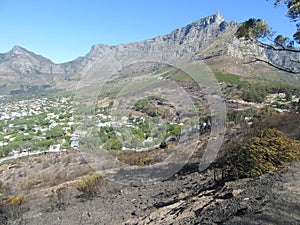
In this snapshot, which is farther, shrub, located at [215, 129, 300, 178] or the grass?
the grass

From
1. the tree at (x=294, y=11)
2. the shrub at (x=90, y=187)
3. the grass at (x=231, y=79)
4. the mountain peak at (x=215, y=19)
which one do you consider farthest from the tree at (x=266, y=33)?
the mountain peak at (x=215, y=19)

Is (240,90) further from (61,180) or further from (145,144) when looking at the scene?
(61,180)

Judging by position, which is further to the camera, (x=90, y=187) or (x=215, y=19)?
(x=215, y=19)

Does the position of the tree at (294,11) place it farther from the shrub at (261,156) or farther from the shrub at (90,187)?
the shrub at (90,187)

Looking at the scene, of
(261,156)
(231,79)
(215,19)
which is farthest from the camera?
(215,19)

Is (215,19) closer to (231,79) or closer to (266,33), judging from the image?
(231,79)

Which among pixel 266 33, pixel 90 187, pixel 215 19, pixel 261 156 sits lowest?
pixel 90 187

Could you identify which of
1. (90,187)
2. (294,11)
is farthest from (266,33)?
(90,187)

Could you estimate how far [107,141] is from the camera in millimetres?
19750

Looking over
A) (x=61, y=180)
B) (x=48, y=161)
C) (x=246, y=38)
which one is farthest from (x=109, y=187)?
(x=48, y=161)

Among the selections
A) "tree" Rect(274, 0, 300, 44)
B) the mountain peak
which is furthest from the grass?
the mountain peak

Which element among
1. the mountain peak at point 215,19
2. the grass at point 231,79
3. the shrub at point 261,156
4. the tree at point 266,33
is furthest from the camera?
the mountain peak at point 215,19

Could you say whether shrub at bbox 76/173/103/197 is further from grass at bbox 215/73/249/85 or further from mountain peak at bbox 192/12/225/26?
mountain peak at bbox 192/12/225/26

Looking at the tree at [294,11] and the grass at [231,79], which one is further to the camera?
the grass at [231,79]
